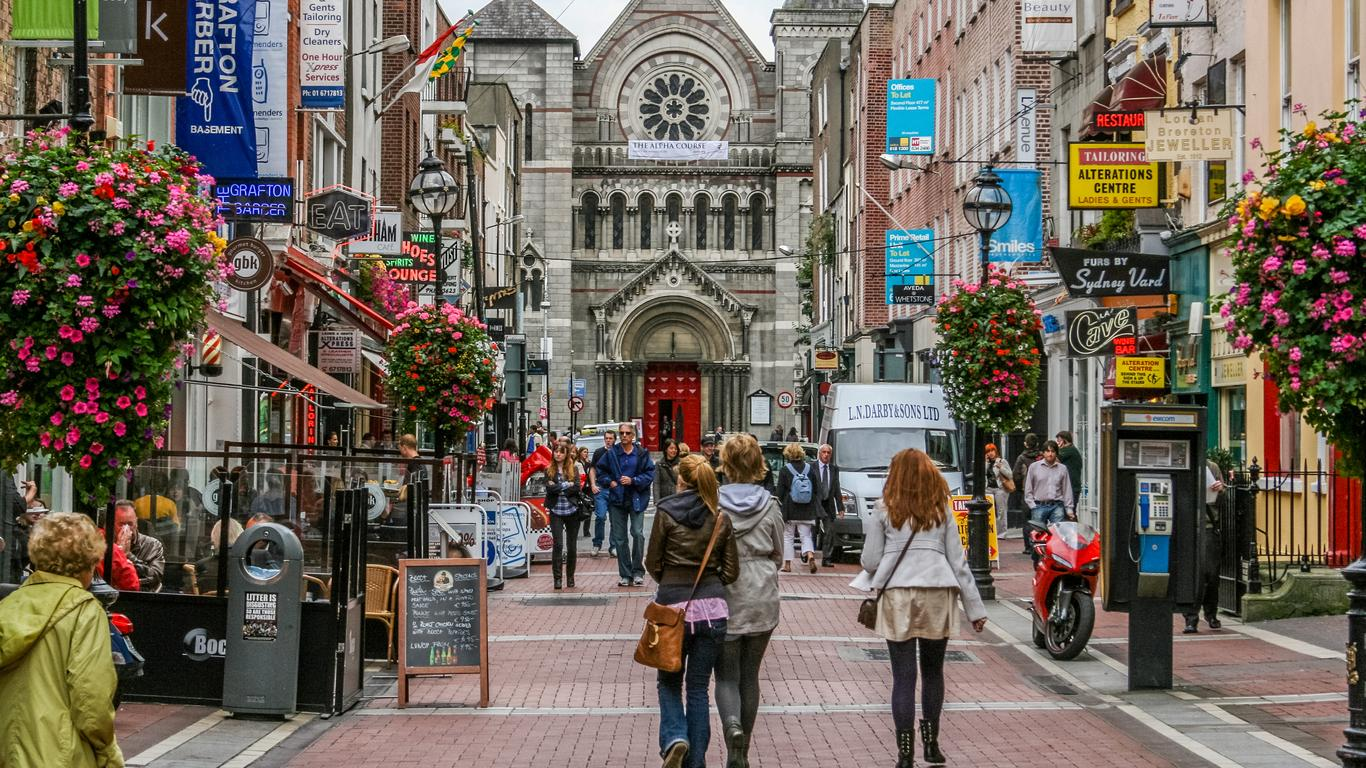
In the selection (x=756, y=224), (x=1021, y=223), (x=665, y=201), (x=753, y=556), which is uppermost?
(x=665, y=201)

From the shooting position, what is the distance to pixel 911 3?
50062 mm

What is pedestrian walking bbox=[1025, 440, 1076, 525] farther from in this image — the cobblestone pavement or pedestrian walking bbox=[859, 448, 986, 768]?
pedestrian walking bbox=[859, 448, 986, 768]

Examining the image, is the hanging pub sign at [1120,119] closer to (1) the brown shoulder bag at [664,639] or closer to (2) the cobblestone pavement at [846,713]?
(2) the cobblestone pavement at [846,713]

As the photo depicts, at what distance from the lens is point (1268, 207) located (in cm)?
989

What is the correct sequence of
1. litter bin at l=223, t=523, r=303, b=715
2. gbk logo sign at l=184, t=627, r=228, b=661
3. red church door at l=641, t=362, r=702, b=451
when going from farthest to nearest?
red church door at l=641, t=362, r=702, b=451 < gbk logo sign at l=184, t=627, r=228, b=661 < litter bin at l=223, t=523, r=303, b=715

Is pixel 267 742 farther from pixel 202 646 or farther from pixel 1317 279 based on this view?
pixel 1317 279

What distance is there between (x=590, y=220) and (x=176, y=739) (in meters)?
71.3

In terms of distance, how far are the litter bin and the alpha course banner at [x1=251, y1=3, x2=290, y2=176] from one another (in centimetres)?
1139

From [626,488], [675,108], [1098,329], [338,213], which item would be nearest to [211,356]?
[338,213]

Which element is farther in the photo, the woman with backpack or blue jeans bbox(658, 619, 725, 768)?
the woman with backpack

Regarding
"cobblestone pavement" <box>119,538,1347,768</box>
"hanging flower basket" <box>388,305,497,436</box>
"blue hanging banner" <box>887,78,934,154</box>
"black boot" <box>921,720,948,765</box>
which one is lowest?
"cobblestone pavement" <box>119,538,1347,768</box>

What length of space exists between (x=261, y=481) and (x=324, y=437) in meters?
21.2

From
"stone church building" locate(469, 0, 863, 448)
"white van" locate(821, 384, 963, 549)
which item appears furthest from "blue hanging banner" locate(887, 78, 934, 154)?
"stone church building" locate(469, 0, 863, 448)

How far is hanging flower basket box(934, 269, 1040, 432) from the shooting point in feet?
70.9
